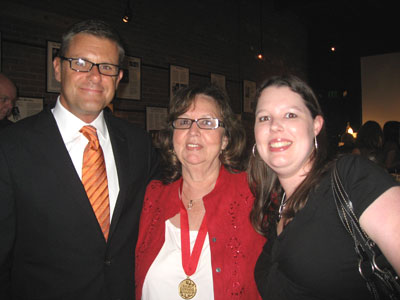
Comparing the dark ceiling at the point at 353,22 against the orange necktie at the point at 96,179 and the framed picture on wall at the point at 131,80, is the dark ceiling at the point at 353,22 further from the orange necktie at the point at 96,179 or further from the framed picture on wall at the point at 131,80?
the orange necktie at the point at 96,179

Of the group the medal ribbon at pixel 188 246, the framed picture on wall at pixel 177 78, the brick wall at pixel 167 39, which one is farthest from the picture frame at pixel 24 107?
the medal ribbon at pixel 188 246

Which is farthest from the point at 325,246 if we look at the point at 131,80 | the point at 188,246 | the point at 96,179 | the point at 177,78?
the point at 177,78

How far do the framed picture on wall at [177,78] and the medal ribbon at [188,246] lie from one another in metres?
4.13

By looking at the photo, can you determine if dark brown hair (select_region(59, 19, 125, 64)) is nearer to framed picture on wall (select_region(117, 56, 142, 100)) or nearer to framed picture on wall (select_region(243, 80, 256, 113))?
framed picture on wall (select_region(117, 56, 142, 100))

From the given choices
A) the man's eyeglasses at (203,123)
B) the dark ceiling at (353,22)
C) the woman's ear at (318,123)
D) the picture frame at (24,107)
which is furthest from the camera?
the dark ceiling at (353,22)

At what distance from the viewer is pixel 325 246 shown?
47.0 inches

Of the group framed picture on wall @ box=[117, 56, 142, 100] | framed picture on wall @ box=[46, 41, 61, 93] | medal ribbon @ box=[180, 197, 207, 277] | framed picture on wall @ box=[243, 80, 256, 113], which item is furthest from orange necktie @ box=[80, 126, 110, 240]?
framed picture on wall @ box=[243, 80, 256, 113]

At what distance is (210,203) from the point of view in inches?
72.6

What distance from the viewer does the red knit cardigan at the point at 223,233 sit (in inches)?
64.2

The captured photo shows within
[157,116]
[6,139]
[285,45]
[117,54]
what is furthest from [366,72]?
[6,139]

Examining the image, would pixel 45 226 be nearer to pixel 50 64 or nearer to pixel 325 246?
pixel 325 246

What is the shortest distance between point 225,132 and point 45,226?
1234mm

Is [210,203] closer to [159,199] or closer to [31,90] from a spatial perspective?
[159,199]

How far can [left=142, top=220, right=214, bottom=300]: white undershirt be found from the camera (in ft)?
5.30
